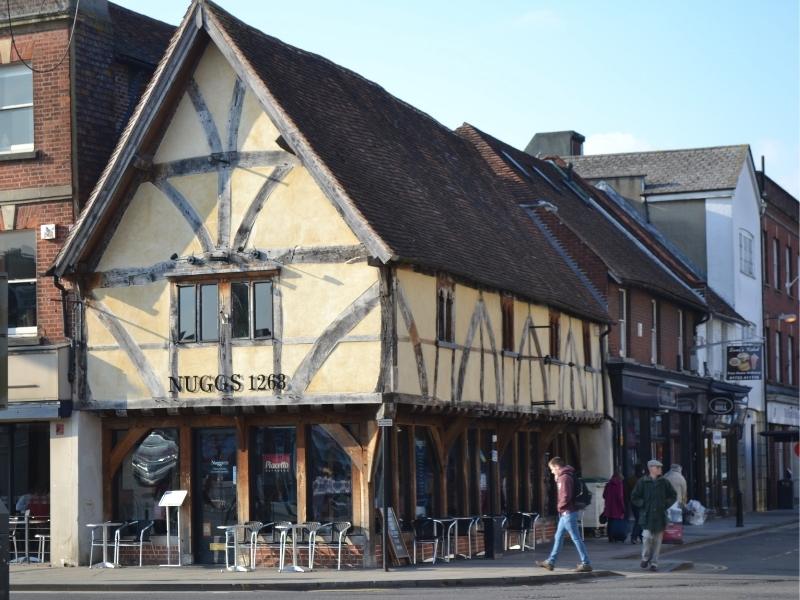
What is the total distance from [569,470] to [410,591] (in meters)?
4.07

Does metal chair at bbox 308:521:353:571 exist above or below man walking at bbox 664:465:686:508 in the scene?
below

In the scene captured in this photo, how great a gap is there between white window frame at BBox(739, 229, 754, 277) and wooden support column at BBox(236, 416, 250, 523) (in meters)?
25.4

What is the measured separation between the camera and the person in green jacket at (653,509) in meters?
23.0

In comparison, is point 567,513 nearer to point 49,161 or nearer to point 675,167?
point 49,161

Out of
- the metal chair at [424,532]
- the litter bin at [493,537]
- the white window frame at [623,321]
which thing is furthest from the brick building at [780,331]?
the metal chair at [424,532]

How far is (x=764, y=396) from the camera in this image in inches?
1948

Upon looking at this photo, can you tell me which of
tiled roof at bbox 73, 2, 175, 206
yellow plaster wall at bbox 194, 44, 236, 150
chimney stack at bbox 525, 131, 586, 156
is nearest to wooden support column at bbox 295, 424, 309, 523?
yellow plaster wall at bbox 194, 44, 236, 150

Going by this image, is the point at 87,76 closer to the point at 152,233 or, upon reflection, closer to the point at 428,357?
the point at 152,233

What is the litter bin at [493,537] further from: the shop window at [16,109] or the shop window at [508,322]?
the shop window at [16,109]

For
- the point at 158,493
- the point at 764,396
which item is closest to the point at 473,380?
the point at 158,493

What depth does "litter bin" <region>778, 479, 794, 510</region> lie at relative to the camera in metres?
50.2

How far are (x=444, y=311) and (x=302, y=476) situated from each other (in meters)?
3.76

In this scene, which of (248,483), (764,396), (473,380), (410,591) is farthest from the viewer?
(764,396)

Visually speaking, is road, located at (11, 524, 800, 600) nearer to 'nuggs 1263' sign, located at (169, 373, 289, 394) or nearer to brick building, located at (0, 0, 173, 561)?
'nuggs 1263' sign, located at (169, 373, 289, 394)
